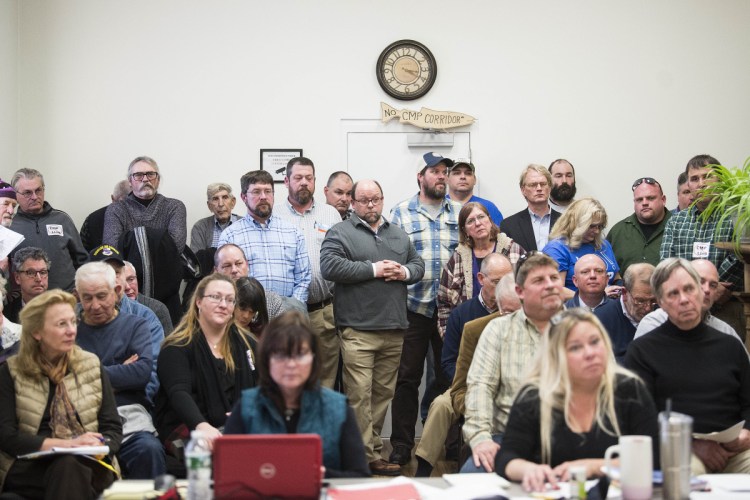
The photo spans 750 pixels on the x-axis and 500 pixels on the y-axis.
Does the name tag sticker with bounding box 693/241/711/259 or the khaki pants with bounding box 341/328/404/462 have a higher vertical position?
the name tag sticker with bounding box 693/241/711/259

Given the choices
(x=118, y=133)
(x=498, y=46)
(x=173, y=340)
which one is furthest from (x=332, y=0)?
(x=173, y=340)

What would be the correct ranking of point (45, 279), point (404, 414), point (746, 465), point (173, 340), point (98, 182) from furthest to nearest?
point (98, 182)
point (404, 414)
point (45, 279)
point (173, 340)
point (746, 465)

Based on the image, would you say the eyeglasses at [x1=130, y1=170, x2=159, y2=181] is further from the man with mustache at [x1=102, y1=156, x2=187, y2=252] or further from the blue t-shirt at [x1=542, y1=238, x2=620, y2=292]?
the blue t-shirt at [x1=542, y1=238, x2=620, y2=292]

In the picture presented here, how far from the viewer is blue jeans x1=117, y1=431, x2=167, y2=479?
3.74 m

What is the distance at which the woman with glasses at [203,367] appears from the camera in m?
3.78

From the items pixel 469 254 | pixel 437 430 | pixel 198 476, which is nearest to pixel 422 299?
pixel 469 254

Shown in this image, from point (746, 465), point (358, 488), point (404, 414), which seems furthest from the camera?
point (404, 414)

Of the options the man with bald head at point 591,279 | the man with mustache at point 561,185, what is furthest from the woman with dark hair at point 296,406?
the man with mustache at point 561,185

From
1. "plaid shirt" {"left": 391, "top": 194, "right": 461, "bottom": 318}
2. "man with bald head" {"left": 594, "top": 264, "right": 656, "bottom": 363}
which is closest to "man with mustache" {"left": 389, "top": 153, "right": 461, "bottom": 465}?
"plaid shirt" {"left": 391, "top": 194, "right": 461, "bottom": 318}

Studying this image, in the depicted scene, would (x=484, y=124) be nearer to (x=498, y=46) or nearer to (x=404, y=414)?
(x=498, y=46)

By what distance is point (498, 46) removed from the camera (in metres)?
6.82

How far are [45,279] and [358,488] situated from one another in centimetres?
287

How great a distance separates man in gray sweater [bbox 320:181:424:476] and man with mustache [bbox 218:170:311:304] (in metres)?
0.20

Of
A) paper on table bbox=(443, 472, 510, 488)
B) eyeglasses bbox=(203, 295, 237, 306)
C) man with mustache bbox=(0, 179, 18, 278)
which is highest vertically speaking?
man with mustache bbox=(0, 179, 18, 278)
